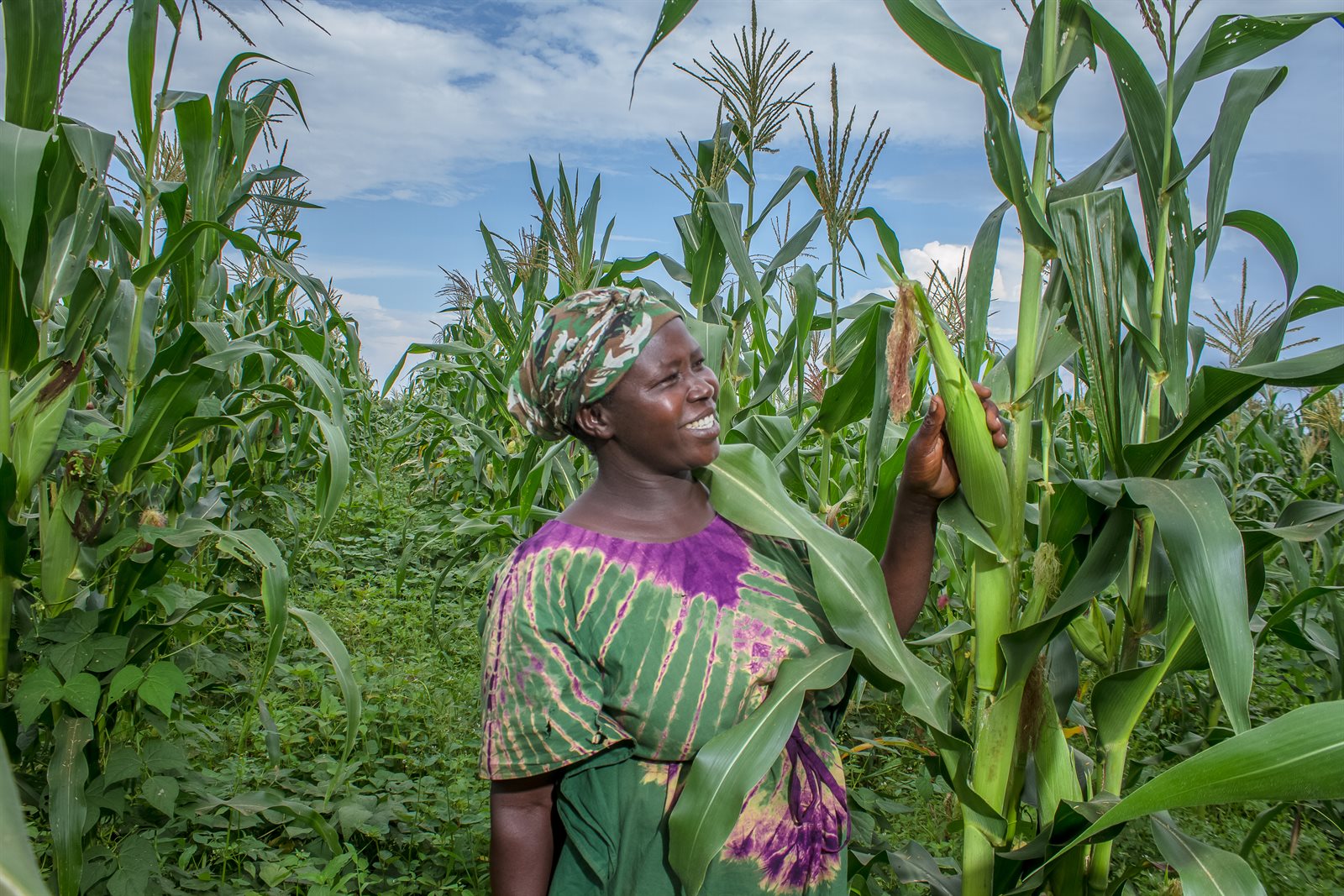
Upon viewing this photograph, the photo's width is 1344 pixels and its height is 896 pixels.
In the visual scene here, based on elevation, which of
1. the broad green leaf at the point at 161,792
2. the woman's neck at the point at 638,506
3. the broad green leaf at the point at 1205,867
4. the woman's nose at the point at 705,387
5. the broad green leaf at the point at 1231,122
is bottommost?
the broad green leaf at the point at 161,792

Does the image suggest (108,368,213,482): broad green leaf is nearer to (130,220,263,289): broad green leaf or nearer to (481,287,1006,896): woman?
(130,220,263,289): broad green leaf

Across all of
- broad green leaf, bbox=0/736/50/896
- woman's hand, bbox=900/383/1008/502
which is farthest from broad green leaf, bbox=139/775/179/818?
broad green leaf, bbox=0/736/50/896

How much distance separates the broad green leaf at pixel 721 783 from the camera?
136cm

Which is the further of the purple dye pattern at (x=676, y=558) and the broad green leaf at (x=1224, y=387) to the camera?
the purple dye pattern at (x=676, y=558)

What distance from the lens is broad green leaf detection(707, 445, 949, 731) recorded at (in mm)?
1522

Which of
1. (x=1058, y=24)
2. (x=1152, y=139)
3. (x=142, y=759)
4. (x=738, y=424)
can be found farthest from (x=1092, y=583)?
(x=142, y=759)

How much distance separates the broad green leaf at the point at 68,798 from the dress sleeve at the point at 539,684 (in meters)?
1.14

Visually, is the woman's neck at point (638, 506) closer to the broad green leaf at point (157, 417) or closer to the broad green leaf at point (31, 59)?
the broad green leaf at point (157, 417)

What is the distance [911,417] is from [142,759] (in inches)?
88.5

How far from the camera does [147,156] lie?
2381 millimetres

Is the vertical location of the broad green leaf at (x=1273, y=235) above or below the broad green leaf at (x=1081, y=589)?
above

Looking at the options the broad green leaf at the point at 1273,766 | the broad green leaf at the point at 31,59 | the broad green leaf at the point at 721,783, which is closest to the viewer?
the broad green leaf at the point at 1273,766

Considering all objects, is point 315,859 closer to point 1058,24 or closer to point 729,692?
point 729,692

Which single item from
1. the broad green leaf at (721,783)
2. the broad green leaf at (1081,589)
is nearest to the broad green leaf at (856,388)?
the broad green leaf at (1081,589)
